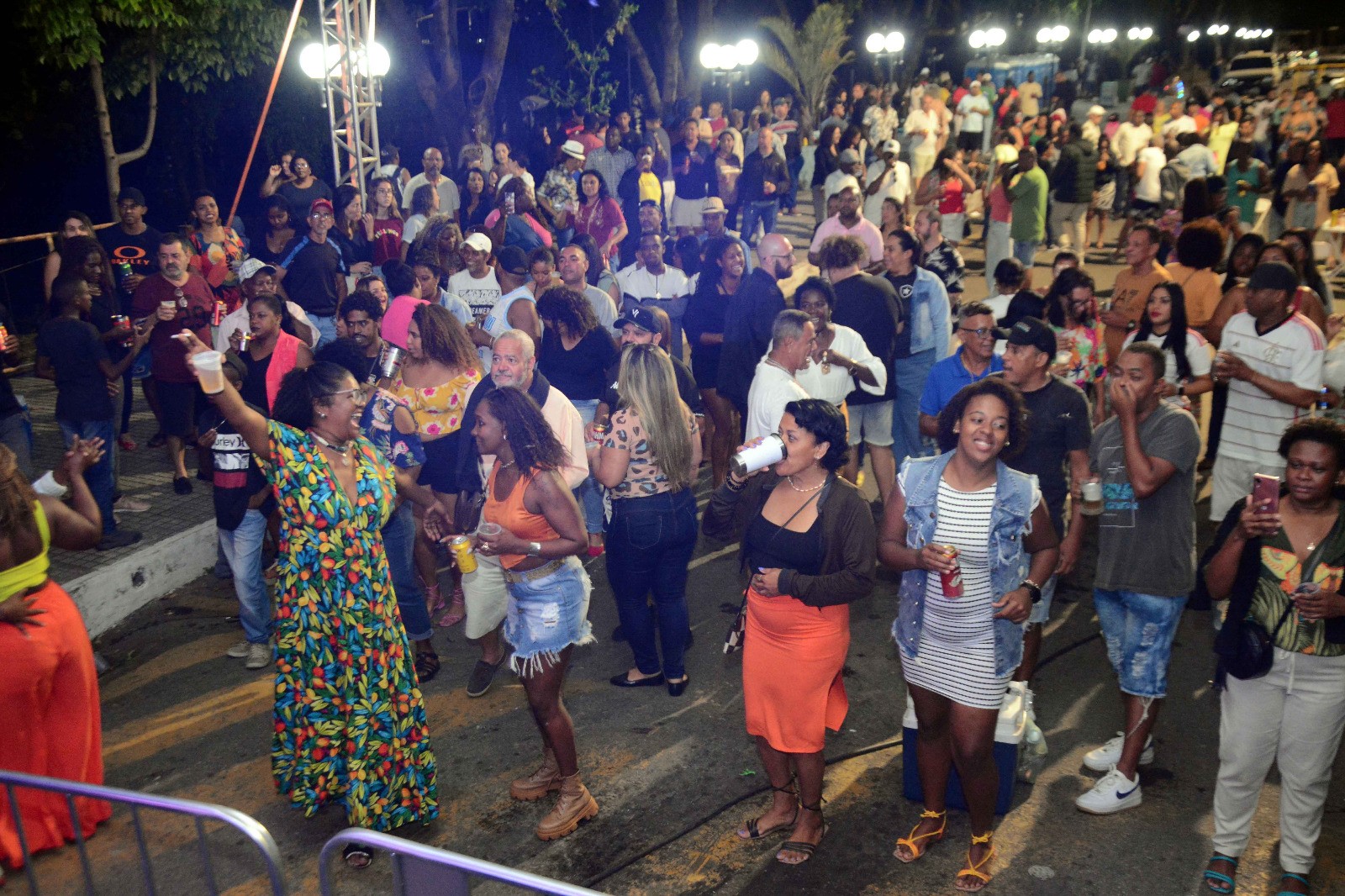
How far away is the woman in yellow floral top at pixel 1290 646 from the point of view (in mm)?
4012

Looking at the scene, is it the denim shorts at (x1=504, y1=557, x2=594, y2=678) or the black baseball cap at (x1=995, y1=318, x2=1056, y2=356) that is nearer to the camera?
the denim shorts at (x1=504, y1=557, x2=594, y2=678)

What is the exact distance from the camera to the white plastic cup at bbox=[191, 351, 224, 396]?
4344 millimetres

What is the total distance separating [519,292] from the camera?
807cm

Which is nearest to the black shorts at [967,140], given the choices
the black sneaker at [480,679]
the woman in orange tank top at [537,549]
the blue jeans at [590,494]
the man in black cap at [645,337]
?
the blue jeans at [590,494]

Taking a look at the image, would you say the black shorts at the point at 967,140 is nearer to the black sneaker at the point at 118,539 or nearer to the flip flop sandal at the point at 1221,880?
the black sneaker at the point at 118,539

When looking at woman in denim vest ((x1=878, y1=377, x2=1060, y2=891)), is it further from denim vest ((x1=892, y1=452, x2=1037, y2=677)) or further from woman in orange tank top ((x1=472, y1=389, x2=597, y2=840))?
woman in orange tank top ((x1=472, y1=389, x2=597, y2=840))

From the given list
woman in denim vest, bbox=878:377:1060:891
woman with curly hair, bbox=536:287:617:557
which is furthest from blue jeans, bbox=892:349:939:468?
woman in denim vest, bbox=878:377:1060:891

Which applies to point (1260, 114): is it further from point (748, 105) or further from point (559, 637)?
point (559, 637)

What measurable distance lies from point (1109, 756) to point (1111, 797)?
0.34m

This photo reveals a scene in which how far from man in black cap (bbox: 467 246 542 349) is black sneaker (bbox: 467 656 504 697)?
227 cm

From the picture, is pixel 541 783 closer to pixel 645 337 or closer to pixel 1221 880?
pixel 645 337

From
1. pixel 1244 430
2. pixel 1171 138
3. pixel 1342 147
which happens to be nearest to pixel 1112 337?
pixel 1244 430

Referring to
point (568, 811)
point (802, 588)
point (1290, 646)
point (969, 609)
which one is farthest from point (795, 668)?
point (1290, 646)

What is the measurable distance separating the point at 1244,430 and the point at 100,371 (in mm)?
6870
